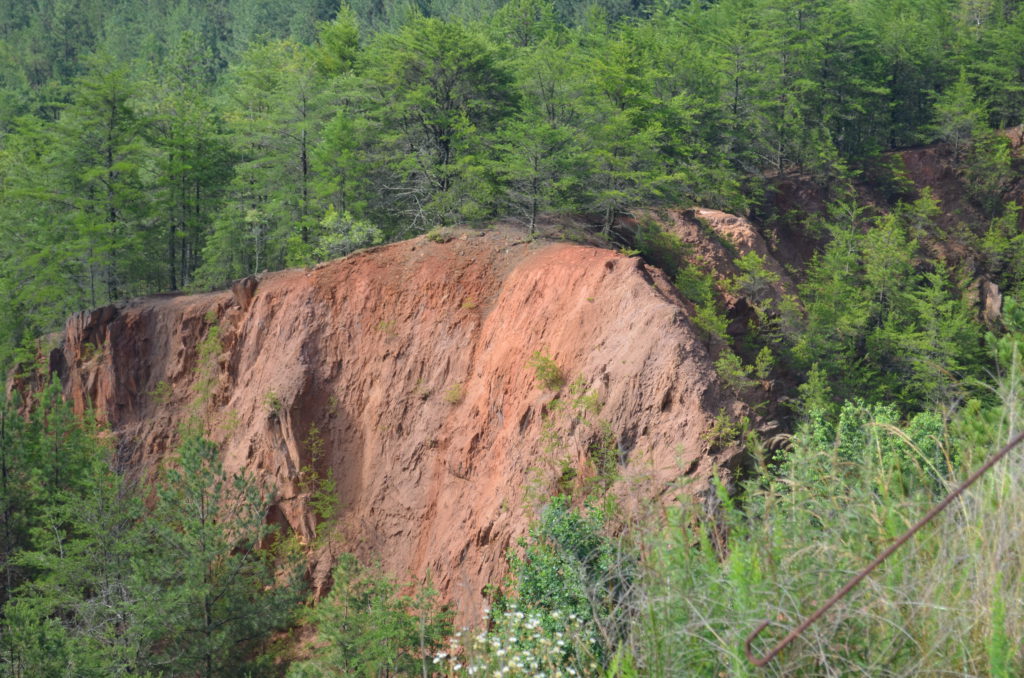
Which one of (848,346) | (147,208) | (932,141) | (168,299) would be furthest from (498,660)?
(932,141)

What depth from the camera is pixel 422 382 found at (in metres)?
23.8

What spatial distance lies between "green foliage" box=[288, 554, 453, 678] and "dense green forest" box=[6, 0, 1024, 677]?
0.09m

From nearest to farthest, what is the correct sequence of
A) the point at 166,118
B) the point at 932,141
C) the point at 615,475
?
the point at 615,475 < the point at 166,118 < the point at 932,141

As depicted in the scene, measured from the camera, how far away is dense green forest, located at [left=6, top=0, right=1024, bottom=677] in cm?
551

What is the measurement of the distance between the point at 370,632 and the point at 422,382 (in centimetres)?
786

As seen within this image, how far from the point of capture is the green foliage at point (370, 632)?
55.8 feet

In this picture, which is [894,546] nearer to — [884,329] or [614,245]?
[614,245]

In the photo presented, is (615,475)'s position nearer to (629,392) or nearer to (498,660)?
(629,392)

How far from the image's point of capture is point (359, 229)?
90.7 feet

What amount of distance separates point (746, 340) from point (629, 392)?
864 centimetres

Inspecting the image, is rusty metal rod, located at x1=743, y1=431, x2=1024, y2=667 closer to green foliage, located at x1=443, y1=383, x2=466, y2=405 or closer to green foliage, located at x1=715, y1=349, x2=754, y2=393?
green foliage, located at x1=715, y1=349, x2=754, y2=393

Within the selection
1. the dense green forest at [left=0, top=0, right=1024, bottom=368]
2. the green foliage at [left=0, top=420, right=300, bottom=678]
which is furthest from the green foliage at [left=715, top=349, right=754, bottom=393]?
the green foliage at [left=0, top=420, right=300, bottom=678]

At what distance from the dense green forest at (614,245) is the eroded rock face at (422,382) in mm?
1264

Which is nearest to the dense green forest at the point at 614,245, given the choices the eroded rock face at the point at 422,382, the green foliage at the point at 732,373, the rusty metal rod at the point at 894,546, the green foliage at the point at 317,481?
the green foliage at the point at 732,373
